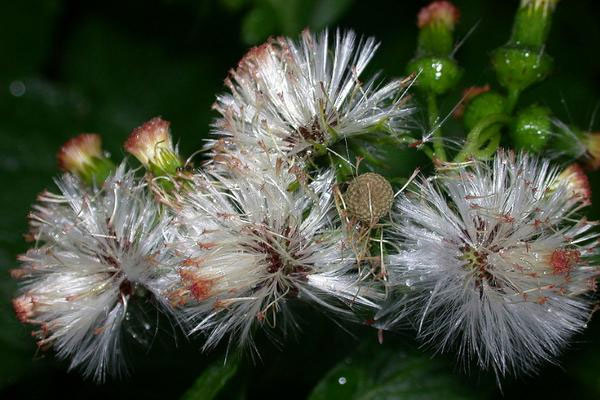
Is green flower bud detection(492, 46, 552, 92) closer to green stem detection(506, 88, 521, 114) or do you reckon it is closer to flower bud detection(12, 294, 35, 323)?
green stem detection(506, 88, 521, 114)

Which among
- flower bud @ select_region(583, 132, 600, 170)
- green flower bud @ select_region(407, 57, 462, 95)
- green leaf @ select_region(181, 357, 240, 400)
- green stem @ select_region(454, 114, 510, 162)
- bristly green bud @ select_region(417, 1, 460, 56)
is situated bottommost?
green leaf @ select_region(181, 357, 240, 400)

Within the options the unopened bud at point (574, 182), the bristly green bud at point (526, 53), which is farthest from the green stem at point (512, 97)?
the unopened bud at point (574, 182)

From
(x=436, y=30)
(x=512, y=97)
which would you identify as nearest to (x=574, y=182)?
(x=512, y=97)

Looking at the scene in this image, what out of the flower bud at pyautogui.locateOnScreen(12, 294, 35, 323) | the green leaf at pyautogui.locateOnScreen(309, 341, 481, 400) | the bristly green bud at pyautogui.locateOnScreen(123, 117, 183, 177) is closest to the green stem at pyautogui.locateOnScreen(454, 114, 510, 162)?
the green leaf at pyautogui.locateOnScreen(309, 341, 481, 400)

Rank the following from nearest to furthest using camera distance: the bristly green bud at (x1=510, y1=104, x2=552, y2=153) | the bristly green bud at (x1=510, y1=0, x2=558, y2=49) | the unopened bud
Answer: the unopened bud, the bristly green bud at (x1=510, y1=104, x2=552, y2=153), the bristly green bud at (x1=510, y1=0, x2=558, y2=49)

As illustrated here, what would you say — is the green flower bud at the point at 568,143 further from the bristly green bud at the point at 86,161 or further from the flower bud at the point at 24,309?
the flower bud at the point at 24,309

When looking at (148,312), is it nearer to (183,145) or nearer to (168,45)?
(183,145)
